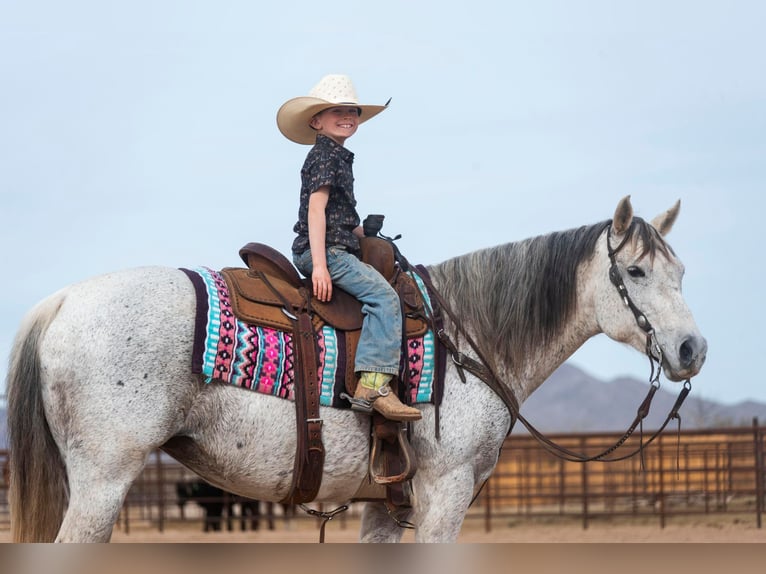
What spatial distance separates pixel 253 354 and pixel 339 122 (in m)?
1.06

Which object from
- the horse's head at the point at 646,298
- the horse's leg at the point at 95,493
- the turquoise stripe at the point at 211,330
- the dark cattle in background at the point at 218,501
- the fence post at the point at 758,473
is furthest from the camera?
the dark cattle in background at the point at 218,501

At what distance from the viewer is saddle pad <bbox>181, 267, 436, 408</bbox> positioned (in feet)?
11.4

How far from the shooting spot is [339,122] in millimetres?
3924

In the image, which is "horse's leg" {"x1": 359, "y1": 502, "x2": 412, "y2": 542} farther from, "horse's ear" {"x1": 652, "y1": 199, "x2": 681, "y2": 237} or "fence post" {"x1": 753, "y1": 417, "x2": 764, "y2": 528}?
"fence post" {"x1": 753, "y1": 417, "x2": 764, "y2": 528}

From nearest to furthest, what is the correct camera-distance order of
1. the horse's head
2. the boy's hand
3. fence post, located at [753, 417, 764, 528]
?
1. the boy's hand
2. the horse's head
3. fence post, located at [753, 417, 764, 528]

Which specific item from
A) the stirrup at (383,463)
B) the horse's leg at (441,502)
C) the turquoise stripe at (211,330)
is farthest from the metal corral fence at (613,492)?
the turquoise stripe at (211,330)

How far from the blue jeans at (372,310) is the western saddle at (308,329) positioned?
0.08 metres

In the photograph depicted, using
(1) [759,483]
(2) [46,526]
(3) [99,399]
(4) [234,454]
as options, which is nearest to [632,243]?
(4) [234,454]

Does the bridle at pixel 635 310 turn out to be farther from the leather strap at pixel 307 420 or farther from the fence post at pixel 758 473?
the fence post at pixel 758 473

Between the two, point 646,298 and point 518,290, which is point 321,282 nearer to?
point 518,290

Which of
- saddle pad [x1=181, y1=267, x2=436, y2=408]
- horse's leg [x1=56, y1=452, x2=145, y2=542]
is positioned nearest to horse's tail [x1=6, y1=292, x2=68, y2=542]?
horse's leg [x1=56, y1=452, x2=145, y2=542]

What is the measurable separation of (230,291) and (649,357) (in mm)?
1757

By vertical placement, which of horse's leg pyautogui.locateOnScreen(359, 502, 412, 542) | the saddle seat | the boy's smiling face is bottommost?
horse's leg pyautogui.locateOnScreen(359, 502, 412, 542)

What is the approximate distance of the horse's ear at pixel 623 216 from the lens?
3939mm
